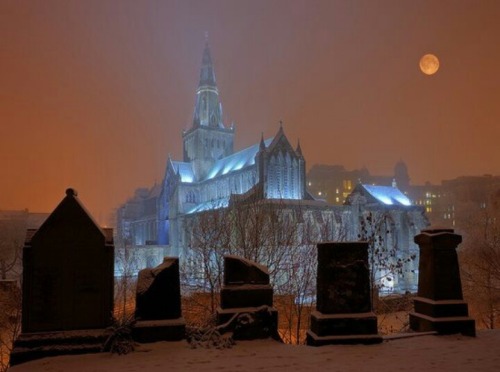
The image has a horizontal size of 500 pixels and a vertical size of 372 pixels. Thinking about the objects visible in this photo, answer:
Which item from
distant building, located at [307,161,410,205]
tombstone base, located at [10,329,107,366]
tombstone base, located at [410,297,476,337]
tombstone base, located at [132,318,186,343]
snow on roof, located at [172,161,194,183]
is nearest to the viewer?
tombstone base, located at [10,329,107,366]

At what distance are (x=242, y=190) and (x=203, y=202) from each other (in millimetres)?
10947

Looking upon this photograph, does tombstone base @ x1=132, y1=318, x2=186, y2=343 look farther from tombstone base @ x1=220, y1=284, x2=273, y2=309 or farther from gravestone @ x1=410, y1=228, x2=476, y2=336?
gravestone @ x1=410, y1=228, x2=476, y2=336

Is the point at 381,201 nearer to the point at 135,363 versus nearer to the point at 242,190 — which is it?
the point at 242,190

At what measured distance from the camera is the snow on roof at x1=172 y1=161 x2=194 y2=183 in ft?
243

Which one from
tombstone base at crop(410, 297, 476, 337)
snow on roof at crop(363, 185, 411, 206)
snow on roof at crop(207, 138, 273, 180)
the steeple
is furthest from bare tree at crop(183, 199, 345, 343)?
the steeple

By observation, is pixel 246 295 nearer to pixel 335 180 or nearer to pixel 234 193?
pixel 234 193

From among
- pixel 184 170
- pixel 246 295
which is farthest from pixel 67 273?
pixel 184 170

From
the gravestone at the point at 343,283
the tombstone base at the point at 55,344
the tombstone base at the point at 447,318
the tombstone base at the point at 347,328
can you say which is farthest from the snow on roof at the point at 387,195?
the tombstone base at the point at 55,344

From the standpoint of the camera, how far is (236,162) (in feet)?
223

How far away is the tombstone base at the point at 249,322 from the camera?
810 centimetres

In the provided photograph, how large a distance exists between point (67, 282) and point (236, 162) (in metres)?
60.6

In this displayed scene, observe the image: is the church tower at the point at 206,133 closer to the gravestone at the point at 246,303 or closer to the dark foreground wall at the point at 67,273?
the gravestone at the point at 246,303

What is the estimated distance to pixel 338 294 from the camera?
828 centimetres

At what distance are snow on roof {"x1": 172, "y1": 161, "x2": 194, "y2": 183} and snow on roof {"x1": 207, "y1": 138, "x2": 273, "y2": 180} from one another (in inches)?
143
